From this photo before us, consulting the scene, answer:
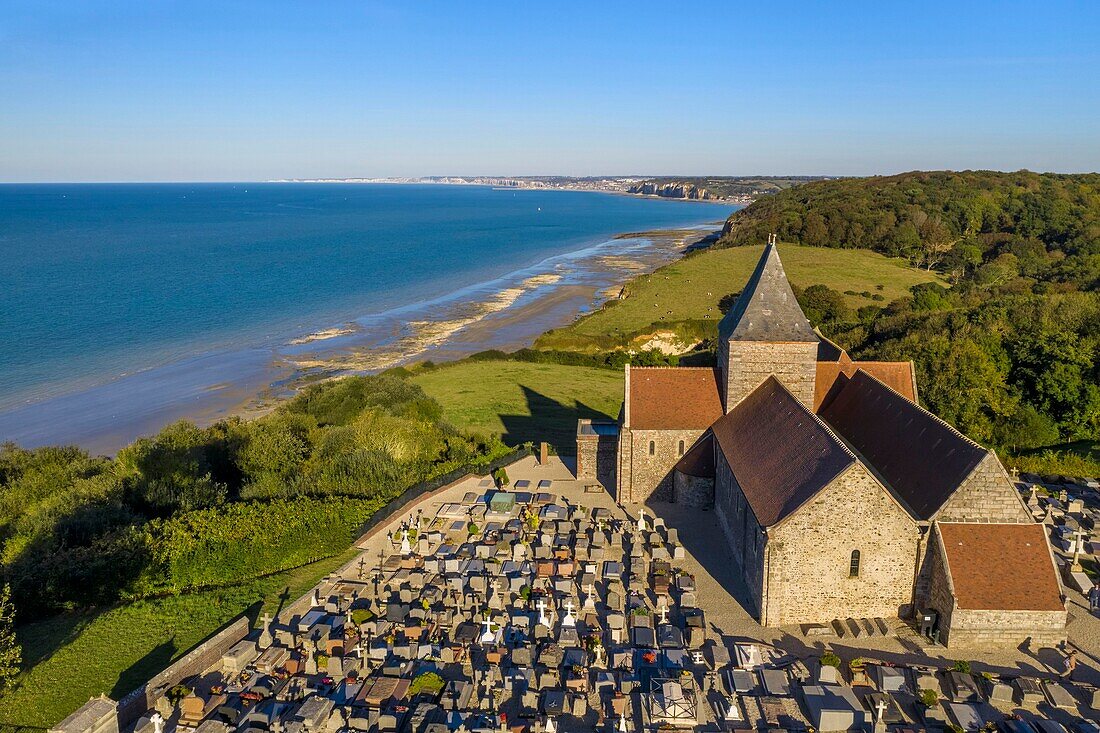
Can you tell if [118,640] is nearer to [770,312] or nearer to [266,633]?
[266,633]

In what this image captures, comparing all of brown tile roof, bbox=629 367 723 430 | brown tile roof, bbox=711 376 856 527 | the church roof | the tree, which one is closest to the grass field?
brown tile roof, bbox=629 367 723 430

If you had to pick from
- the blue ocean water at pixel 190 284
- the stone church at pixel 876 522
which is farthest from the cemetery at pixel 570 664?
the blue ocean water at pixel 190 284

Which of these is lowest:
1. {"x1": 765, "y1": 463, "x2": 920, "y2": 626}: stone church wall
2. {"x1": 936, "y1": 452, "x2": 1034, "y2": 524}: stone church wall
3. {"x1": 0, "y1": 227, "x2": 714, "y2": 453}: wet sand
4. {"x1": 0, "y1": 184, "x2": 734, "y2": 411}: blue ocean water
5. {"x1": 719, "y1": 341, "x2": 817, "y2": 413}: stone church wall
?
{"x1": 0, "y1": 227, "x2": 714, "y2": 453}: wet sand

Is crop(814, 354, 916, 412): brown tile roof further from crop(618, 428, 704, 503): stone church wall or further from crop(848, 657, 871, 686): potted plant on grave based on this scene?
crop(848, 657, 871, 686): potted plant on grave

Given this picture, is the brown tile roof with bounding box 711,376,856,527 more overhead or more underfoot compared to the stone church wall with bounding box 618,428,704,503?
more overhead

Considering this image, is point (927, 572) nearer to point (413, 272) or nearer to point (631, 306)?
point (631, 306)

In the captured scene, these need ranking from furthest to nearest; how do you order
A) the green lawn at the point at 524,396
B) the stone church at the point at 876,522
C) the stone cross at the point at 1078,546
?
the green lawn at the point at 524,396
the stone cross at the point at 1078,546
the stone church at the point at 876,522

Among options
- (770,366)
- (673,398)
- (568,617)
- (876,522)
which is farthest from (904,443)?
(568,617)

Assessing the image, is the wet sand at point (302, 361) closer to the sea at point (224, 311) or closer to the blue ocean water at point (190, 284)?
the sea at point (224, 311)
